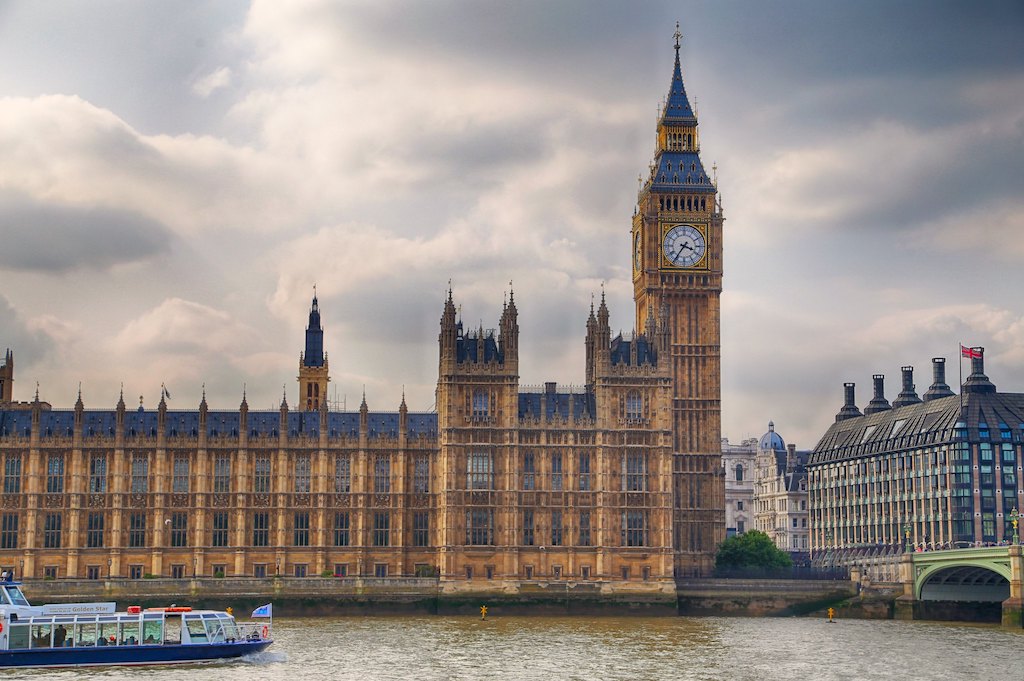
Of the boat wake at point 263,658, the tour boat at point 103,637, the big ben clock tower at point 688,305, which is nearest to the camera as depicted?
the tour boat at point 103,637

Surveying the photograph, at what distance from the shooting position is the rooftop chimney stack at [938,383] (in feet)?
614

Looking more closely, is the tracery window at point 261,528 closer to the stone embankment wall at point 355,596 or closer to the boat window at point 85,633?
the stone embankment wall at point 355,596

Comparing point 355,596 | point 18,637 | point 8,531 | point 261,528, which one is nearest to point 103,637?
point 18,637

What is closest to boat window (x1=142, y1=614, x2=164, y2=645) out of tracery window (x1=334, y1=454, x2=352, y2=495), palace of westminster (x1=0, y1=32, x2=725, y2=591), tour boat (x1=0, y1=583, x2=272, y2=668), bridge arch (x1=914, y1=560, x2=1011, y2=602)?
tour boat (x1=0, y1=583, x2=272, y2=668)

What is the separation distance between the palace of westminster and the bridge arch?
2024 cm

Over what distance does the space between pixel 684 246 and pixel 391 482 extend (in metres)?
35.9

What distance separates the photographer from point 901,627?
118 m

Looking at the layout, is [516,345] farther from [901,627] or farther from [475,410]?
[901,627]

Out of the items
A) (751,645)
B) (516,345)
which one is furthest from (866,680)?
(516,345)

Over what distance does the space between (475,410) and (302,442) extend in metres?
15.8

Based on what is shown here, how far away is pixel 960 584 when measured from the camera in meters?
133

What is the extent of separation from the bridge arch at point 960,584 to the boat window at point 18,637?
236ft

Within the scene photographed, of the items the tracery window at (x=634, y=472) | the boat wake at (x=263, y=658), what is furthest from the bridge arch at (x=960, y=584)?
the boat wake at (x=263, y=658)

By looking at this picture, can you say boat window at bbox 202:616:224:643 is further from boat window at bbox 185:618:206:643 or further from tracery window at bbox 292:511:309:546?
tracery window at bbox 292:511:309:546
